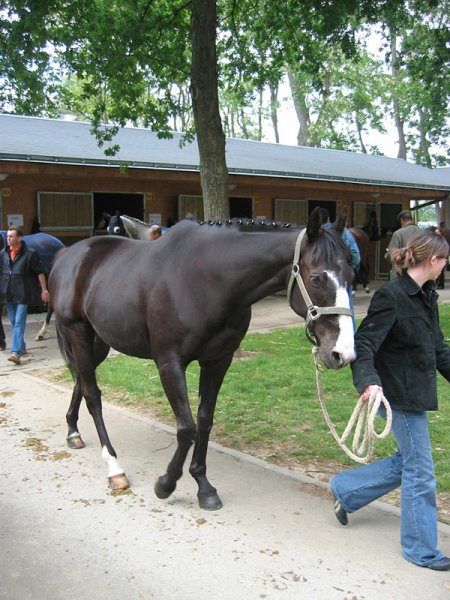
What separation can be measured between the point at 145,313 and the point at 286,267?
3.60 ft

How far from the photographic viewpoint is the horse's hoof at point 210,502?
3916 millimetres

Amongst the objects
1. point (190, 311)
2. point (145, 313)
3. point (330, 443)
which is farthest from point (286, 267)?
point (330, 443)

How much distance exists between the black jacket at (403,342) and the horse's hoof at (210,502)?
1439 mm

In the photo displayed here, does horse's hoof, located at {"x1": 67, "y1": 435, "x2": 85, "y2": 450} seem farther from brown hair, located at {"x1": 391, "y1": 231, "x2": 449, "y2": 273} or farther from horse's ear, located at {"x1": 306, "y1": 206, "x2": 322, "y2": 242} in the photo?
brown hair, located at {"x1": 391, "y1": 231, "x2": 449, "y2": 273}

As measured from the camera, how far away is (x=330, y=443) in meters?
5.02

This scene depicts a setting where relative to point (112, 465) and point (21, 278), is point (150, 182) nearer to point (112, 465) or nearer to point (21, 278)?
point (21, 278)

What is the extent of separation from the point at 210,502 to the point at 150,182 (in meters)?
12.2

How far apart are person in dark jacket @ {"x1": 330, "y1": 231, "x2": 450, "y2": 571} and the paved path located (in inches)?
9.7

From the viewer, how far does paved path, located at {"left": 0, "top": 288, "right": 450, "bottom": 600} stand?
3029 millimetres

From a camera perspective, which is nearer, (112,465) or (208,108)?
(112,465)

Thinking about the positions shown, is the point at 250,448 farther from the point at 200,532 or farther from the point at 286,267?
the point at 286,267

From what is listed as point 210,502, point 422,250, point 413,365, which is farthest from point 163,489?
point 422,250

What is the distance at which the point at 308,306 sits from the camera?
324 centimetres

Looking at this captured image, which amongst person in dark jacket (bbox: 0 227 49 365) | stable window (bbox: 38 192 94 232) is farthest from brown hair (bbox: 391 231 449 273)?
stable window (bbox: 38 192 94 232)
